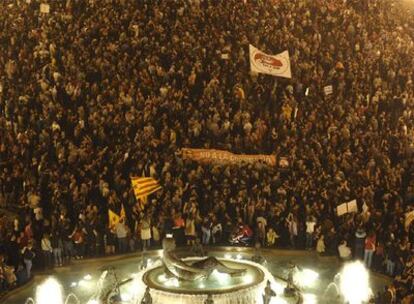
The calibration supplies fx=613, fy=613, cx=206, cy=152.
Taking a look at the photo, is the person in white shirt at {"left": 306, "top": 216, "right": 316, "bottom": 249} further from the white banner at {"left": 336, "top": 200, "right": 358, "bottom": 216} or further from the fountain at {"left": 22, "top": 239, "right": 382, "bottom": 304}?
the fountain at {"left": 22, "top": 239, "right": 382, "bottom": 304}

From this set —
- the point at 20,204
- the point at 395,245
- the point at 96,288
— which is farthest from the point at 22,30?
the point at 395,245

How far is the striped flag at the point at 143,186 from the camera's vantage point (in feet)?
68.4

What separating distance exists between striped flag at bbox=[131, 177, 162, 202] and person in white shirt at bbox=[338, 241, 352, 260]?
648 centimetres

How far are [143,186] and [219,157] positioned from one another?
333 centimetres

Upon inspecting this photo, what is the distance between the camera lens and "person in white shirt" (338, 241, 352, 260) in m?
19.8

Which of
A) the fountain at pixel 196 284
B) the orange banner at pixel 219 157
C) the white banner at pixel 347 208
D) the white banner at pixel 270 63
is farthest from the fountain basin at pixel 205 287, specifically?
the white banner at pixel 270 63

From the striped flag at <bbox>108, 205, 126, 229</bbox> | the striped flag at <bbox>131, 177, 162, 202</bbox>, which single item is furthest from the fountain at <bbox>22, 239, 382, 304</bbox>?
the striped flag at <bbox>131, 177, 162, 202</bbox>

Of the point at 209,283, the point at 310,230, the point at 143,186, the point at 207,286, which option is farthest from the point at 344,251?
the point at 143,186

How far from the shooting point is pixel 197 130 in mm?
23031

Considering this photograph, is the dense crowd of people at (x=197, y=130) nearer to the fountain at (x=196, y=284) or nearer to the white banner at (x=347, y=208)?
the white banner at (x=347, y=208)

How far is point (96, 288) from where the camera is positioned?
18.2 metres

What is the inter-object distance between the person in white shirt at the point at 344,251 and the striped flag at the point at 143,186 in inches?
255

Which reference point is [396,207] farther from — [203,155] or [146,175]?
[146,175]

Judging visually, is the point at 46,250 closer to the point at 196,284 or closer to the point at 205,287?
the point at 196,284
